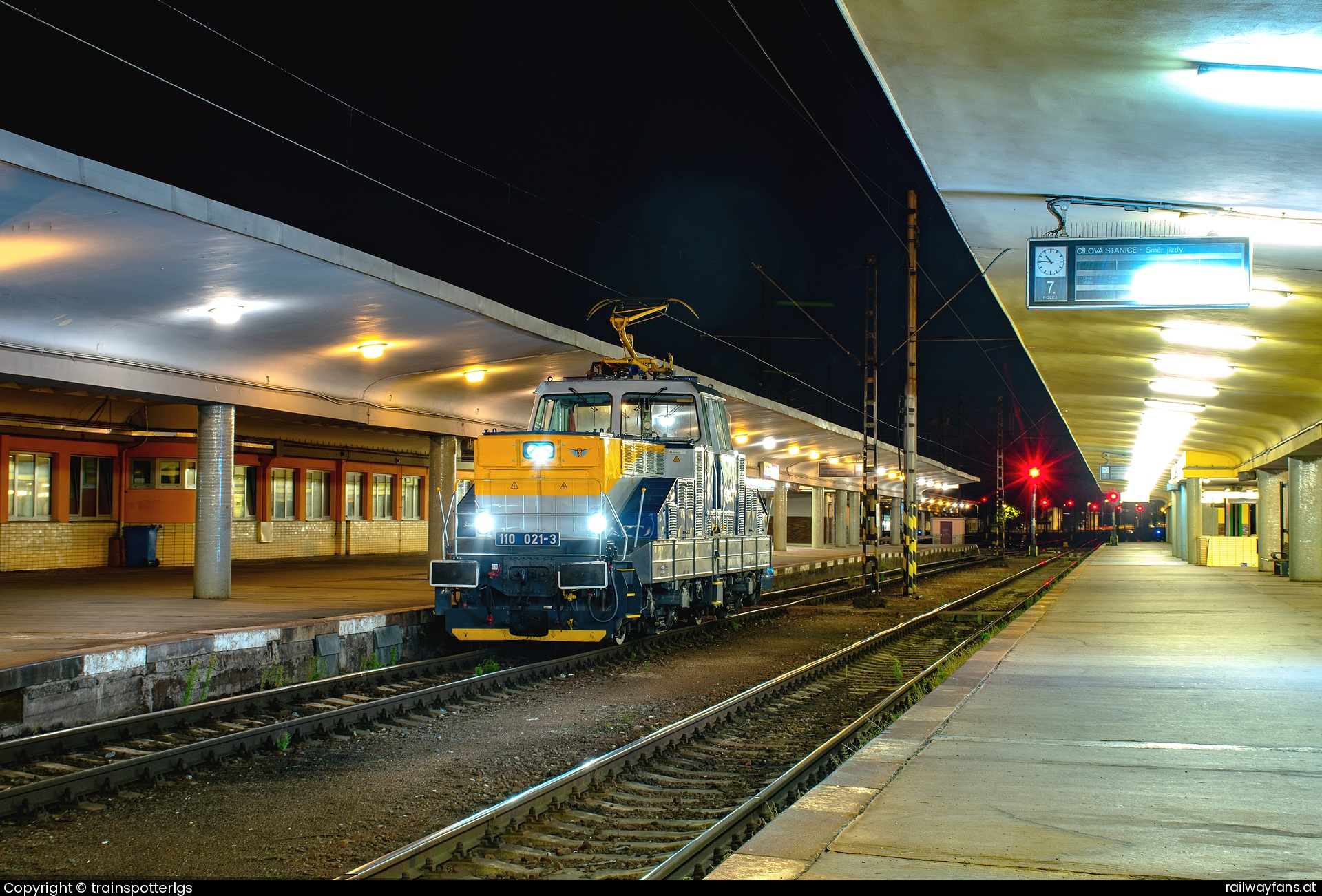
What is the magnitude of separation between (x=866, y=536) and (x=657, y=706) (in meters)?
14.9

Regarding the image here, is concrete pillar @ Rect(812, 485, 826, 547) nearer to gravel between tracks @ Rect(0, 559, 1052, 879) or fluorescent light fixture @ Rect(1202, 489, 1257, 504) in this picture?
fluorescent light fixture @ Rect(1202, 489, 1257, 504)

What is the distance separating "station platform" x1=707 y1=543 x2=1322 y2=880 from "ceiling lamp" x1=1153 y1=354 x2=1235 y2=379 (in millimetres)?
5564

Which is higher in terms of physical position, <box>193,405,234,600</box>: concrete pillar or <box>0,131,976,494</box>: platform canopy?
<box>0,131,976,494</box>: platform canopy

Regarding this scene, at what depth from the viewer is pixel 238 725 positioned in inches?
355

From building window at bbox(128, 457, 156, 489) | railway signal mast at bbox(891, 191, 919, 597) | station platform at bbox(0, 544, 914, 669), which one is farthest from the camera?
building window at bbox(128, 457, 156, 489)

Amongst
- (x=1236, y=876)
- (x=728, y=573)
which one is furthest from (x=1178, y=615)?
(x=1236, y=876)

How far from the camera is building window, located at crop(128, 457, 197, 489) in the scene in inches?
955

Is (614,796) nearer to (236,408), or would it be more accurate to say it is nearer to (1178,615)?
(236,408)

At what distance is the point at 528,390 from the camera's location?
68.5 ft

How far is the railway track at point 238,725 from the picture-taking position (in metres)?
7.06

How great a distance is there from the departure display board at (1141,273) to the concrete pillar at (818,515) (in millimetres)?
37315

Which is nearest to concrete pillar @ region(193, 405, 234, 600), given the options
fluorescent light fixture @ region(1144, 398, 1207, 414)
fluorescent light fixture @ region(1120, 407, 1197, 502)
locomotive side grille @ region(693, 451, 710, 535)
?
locomotive side grille @ region(693, 451, 710, 535)

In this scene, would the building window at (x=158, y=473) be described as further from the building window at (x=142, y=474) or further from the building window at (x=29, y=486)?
the building window at (x=29, y=486)

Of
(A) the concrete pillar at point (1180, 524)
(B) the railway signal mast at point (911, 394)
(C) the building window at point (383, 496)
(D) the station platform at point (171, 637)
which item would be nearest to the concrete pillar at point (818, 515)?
(A) the concrete pillar at point (1180, 524)
